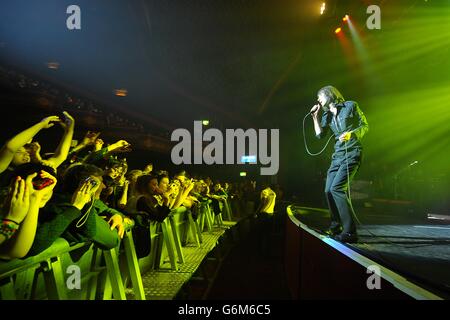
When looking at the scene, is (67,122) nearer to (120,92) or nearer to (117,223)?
(117,223)

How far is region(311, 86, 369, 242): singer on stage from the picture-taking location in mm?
3607

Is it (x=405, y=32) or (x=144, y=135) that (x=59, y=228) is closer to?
(x=405, y=32)

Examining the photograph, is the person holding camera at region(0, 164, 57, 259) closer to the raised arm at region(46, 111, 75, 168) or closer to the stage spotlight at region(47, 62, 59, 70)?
the raised arm at region(46, 111, 75, 168)

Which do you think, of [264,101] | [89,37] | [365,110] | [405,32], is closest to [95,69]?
[89,37]

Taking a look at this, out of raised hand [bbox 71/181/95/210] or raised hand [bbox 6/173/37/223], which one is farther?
raised hand [bbox 71/181/95/210]

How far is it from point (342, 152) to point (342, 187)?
0.42 m

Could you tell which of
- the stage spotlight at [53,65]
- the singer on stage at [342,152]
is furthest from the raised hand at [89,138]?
the stage spotlight at [53,65]

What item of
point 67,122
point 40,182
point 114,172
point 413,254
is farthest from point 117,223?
point 413,254

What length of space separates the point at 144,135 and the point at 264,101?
23.0 feet

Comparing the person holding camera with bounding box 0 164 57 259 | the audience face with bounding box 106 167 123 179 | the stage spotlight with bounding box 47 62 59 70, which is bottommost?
the person holding camera with bounding box 0 164 57 259

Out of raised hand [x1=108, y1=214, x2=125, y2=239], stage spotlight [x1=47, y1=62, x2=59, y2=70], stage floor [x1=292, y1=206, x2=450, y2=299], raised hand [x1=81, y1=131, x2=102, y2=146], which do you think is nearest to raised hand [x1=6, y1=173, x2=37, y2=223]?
raised hand [x1=108, y1=214, x2=125, y2=239]

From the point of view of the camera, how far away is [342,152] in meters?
3.86

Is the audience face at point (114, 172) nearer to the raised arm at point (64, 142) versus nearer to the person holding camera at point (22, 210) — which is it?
the raised arm at point (64, 142)
